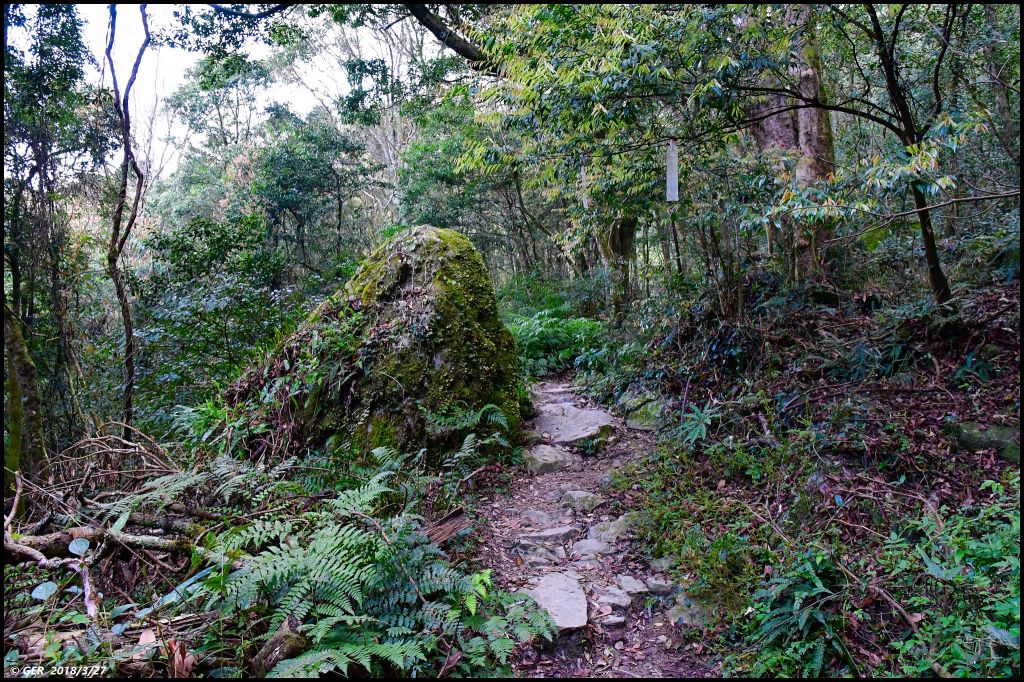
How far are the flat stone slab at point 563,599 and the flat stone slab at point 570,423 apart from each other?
211 cm

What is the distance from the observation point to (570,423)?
589cm

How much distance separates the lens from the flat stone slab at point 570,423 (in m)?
5.53

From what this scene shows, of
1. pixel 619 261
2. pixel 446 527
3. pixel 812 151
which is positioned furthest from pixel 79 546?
pixel 619 261

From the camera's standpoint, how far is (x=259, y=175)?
15133 mm

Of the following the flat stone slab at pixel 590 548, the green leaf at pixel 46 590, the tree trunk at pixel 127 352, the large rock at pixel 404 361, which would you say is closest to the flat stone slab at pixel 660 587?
the flat stone slab at pixel 590 548

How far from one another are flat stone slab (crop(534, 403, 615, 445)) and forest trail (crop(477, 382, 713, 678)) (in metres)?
0.02

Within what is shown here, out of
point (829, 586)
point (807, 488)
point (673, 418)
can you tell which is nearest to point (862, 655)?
point (829, 586)

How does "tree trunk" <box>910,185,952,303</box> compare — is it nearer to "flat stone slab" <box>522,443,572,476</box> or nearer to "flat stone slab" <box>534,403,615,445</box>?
"flat stone slab" <box>534,403,615,445</box>

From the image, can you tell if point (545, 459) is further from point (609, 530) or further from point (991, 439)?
point (991, 439)

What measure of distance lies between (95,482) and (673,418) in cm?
465

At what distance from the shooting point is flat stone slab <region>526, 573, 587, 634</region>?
3.00 m

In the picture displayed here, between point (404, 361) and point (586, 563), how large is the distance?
2493 millimetres

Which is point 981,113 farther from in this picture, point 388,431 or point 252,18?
point 252,18

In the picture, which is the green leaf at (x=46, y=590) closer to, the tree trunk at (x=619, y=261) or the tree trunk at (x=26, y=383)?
the tree trunk at (x=26, y=383)
